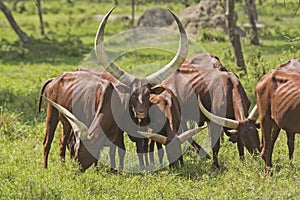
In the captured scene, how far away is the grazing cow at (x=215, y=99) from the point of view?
750cm

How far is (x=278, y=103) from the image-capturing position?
23.4 feet

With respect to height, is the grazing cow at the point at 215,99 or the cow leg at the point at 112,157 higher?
the grazing cow at the point at 215,99

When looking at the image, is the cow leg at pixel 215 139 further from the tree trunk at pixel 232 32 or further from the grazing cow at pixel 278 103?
the tree trunk at pixel 232 32

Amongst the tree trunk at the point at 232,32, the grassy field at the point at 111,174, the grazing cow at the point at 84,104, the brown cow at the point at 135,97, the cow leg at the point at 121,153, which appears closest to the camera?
the grassy field at the point at 111,174

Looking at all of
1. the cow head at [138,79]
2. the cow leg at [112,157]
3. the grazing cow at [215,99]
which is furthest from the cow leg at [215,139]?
the cow leg at [112,157]

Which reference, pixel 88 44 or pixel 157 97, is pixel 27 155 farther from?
pixel 88 44

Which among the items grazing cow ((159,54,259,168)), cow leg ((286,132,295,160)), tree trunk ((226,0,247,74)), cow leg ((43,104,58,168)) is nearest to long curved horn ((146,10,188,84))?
grazing cow ((159,54,259,168))

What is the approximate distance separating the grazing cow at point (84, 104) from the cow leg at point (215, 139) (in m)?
1.27

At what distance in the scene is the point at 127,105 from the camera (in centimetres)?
789

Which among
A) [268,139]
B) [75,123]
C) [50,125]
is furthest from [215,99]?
[50,125]

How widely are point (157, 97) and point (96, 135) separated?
1.27m

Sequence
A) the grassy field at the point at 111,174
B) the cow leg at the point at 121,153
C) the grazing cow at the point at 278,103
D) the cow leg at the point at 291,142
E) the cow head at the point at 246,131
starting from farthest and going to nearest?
the cow leg at the point at 121,153 < the cow leg at the point at 291,142 < the cow head at the point at 246,131 < the grazing cow at the point at 278,103 < the grassy field at the point at 111,174

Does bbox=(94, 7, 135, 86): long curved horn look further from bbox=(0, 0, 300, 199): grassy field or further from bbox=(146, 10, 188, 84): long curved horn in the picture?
bbox=(0, 0, 300, 199): grassy field

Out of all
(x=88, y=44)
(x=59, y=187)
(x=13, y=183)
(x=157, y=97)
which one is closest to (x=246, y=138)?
(x=157, y=97)
